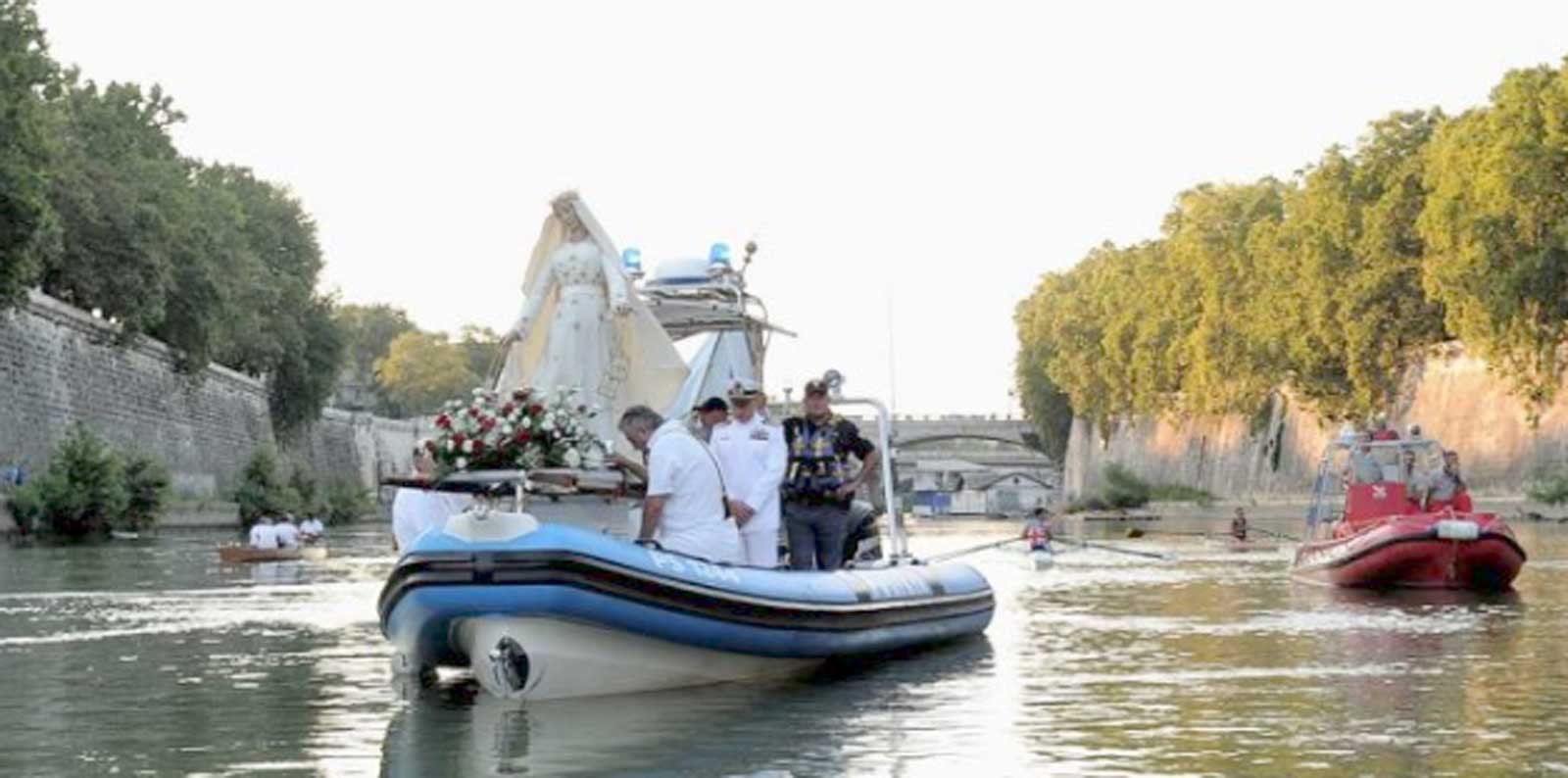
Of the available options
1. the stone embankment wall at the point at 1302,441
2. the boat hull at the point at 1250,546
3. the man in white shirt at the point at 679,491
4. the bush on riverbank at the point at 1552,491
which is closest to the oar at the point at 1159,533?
the stone embankment wall at the point at 1302,441

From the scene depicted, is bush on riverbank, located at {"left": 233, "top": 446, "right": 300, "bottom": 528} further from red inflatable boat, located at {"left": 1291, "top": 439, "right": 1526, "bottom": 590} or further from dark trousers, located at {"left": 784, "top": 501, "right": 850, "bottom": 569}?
dark trousers, located at {"left": 784, "top": 501, "right": 850, "bottom": 569}

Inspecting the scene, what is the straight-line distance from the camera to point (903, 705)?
14273 millimetres

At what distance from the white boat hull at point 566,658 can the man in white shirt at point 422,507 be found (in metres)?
1.50

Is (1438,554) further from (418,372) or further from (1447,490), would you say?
(418,372)

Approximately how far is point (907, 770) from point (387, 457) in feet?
364

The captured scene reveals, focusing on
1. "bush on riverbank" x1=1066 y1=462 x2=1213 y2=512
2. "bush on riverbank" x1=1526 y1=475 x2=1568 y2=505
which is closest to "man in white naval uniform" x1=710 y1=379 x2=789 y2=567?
"bush on riverbank" x1=1526 y1=475 x2=1568 y2=505

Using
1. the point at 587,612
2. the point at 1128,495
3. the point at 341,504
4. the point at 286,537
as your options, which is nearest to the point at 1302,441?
the point at 1128,495

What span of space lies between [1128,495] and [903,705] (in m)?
85.2

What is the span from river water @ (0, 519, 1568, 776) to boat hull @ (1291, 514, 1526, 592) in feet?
6.54

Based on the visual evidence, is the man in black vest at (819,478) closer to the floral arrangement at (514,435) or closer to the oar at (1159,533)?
the floral arrangement at (514,435)

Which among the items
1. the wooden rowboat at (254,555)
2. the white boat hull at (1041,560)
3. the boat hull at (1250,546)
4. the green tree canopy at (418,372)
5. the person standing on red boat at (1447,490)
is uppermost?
the green tree canopy at (418,372)

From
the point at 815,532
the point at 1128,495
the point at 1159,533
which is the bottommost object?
the point at 815,532

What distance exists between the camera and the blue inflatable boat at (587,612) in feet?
44.0

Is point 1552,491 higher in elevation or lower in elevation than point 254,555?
higher
